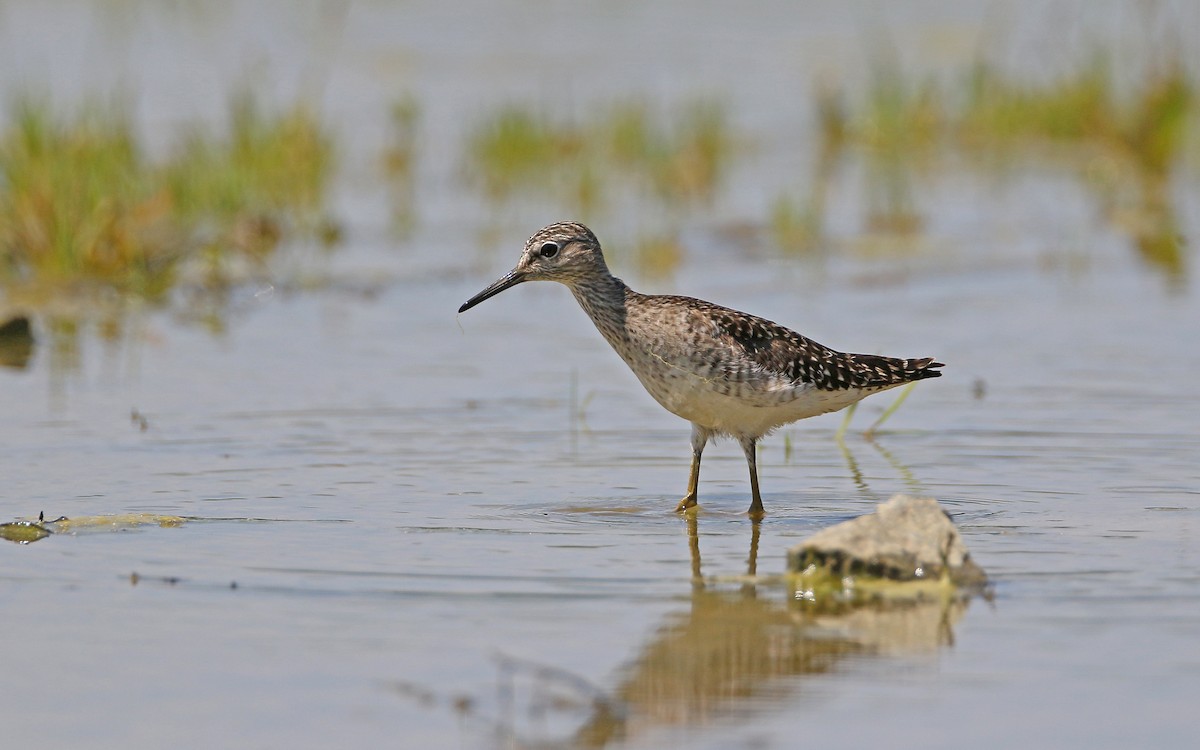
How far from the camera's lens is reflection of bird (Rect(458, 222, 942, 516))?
8.05m

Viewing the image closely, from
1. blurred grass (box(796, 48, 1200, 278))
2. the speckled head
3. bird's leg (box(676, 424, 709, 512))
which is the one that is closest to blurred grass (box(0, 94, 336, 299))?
blurred grass (box(796, 48, 1200, 278))

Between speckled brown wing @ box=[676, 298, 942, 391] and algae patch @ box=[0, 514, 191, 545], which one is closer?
algae patch @ box=[0, 514, 191, 545]

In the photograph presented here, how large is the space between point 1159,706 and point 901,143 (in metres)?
13.1

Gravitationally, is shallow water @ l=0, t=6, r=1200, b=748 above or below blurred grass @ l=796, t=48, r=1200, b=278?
below

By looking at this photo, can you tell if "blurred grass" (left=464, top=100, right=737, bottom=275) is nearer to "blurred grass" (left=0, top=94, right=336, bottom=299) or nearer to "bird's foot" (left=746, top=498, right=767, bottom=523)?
"blurred grass" (left=0, top=94, right=336, bottom=299)

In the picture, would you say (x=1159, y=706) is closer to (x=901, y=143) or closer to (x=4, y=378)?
(x=4, y=378)

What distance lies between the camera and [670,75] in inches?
815

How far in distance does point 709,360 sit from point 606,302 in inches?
24.3

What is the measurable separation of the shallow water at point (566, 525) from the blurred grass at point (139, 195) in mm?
623

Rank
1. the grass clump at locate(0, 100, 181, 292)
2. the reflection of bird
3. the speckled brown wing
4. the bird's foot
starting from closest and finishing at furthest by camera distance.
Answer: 1. the bird's foot
2. the reflection of bird
3. the speckled brown wing
4. the grass clump at locate(0, 100, 181, 292)

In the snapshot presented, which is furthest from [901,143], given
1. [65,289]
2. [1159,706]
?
[1159,706]

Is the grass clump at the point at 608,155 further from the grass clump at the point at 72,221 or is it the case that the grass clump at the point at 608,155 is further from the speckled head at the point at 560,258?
the speckled head at the point at 560,258

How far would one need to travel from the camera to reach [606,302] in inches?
329

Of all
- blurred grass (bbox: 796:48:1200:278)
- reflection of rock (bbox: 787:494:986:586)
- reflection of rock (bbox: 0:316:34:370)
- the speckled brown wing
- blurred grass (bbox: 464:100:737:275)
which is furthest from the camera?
blurred grass (bbox: 796:48:1200:278)
